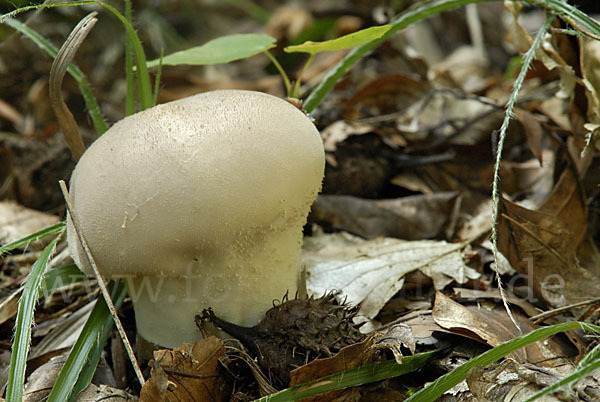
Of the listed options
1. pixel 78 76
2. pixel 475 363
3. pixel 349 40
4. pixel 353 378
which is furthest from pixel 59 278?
pixel 475 363

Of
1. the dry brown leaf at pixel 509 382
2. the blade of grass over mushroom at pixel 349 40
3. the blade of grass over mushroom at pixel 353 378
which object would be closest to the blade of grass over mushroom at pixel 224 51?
the blade of grass over mushroom at pixel 349 40

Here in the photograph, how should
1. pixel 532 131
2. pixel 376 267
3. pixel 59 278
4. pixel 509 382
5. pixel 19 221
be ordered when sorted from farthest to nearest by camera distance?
pixel 19 221, pixel 532 131, pixel 376 267, pixel 59 278, pixel 509 382

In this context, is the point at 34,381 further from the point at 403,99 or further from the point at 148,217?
the point at 403,99

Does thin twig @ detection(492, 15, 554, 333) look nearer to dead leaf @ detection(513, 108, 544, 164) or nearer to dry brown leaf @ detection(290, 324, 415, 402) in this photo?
dry brown leaf @ detection(290, 324, 415, 402)

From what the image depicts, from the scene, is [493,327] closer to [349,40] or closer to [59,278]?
[349,40]

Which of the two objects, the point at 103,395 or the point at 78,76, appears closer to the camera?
the point at 103,395

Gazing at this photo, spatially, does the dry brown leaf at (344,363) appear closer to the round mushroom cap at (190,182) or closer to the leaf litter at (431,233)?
the leaf litter at (431,233)

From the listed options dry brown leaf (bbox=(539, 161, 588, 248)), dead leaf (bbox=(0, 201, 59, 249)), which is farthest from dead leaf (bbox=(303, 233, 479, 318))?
dead leaf (bbox=(0, 201, 59, 249))
